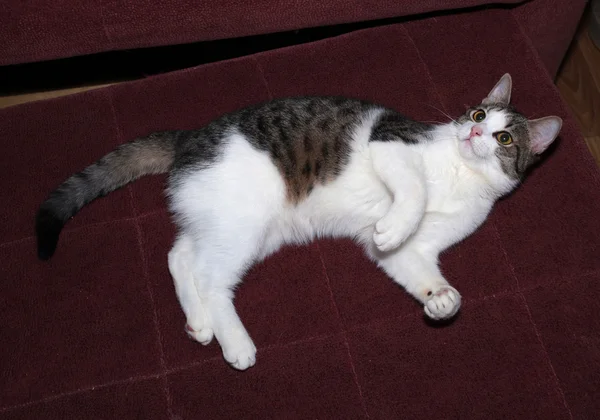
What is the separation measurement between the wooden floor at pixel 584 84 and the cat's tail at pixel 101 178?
218 cm

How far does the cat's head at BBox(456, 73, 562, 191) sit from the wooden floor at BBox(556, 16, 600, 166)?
122 centimetres

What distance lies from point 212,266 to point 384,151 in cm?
65

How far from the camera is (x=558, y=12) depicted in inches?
89.9

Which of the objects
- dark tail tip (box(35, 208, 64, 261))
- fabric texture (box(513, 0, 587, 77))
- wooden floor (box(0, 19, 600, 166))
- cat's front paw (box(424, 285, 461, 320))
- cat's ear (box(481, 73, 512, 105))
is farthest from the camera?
wooden floor (box(0, 19, 600, 166))

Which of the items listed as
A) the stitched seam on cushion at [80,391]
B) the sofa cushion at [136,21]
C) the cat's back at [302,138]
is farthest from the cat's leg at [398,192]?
the stitched seam on cushion at [80,391]

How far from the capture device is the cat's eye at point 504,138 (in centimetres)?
179

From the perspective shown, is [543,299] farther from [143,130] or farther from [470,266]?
[143,130]

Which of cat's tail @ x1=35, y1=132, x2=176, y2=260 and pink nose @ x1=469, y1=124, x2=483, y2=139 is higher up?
pink nose @ x1=469, y1=124, x2=483, y2=139

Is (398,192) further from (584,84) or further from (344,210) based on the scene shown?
(584,84)

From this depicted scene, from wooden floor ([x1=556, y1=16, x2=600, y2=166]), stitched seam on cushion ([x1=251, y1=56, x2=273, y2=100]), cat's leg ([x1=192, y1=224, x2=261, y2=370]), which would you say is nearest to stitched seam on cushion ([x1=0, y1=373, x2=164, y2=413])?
cat's leg ([x1=192, y1=224, x2=261, y2=370])

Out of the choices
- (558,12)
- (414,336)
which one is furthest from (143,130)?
(558,12)

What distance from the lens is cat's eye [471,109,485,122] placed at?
6.06 feet

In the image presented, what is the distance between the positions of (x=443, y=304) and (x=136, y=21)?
4.85ft

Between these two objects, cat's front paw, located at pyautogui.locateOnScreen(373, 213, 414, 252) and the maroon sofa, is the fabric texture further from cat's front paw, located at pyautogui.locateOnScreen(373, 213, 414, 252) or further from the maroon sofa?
cat's front paw, located at pyautogui.locateOnScreen(373, 213, 414, 252)
